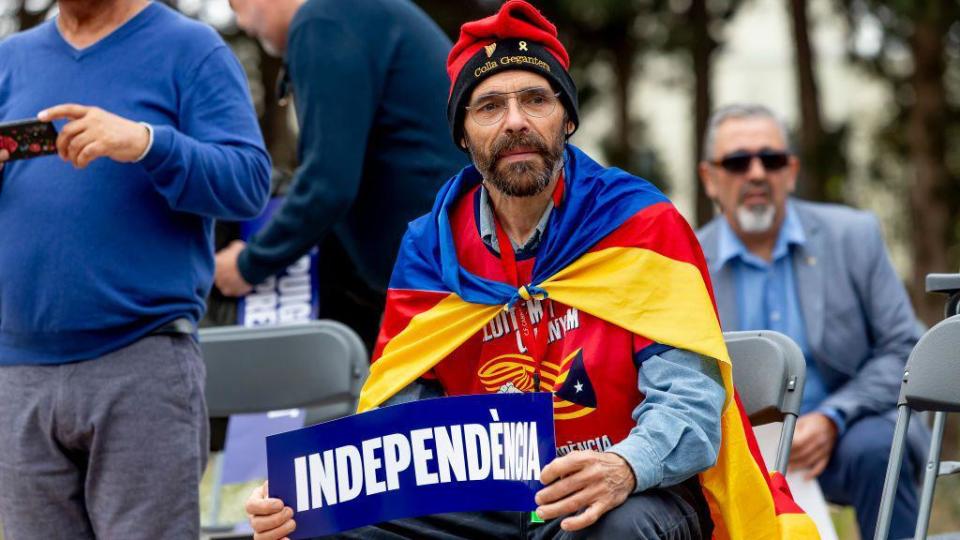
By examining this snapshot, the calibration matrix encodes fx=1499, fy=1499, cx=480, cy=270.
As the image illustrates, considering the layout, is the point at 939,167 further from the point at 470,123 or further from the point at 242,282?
the point at 470,123

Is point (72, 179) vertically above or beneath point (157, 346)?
above

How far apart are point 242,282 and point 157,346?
148cm

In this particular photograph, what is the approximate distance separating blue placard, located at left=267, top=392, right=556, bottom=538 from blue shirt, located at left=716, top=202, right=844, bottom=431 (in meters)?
2.56

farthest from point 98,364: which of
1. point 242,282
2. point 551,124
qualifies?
→ point 242,282

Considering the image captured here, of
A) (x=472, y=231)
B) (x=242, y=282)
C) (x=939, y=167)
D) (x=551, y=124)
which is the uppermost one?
(x=551, y=124)

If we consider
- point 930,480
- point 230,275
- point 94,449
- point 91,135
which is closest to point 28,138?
point 91,135

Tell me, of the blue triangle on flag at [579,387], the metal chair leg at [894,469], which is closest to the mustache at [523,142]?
the blue triangle on flag at [579,387]

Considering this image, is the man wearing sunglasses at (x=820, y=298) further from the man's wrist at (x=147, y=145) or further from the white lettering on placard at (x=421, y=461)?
the man's wrist at (x=147, y=145)

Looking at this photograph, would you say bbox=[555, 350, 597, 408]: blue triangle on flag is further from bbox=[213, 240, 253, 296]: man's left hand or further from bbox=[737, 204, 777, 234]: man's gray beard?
bbox=[737, 204, 777, 234]: man's gray beard

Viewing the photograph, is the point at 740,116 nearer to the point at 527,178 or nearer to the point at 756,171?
the point at 756,171

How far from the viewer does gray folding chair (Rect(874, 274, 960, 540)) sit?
356cm

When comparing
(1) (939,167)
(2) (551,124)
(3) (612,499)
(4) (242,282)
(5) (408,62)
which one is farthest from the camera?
(1) (939,167)

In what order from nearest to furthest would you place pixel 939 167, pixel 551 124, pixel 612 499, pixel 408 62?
pixel 612 499 → pixel 551 124 → pixel 408 62 → pixel 939 167

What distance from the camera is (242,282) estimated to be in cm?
509
